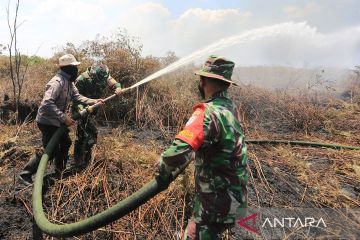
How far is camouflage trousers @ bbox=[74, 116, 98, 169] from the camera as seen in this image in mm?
4953

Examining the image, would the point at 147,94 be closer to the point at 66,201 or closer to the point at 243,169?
the point at 66,201

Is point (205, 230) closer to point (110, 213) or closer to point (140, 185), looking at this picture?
point (110, 213)

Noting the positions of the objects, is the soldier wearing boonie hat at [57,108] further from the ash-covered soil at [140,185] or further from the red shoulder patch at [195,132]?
the red shoulder patch at [195,132]

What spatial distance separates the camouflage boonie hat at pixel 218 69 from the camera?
8.32 feet

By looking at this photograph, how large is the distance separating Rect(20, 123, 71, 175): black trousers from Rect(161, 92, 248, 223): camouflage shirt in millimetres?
2704

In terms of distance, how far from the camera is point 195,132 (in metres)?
2.27

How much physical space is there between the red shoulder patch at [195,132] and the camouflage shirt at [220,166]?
0.04 feet

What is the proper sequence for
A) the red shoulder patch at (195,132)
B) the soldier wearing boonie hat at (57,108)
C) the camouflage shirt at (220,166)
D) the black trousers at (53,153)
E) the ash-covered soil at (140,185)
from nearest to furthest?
the red shoulder patch at (195,132)
the camouflage shirt at (220,166)
the ash-covered soil at (140,185)
the soldier wearing boonie hat at (57,108)
the black trousers at (53,153)

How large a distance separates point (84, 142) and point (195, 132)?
122 inches

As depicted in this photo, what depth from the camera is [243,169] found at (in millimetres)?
2584

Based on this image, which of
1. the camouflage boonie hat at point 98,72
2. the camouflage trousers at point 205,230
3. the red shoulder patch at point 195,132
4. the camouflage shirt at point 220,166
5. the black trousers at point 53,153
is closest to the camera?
the red shoulder patch at point 195,132

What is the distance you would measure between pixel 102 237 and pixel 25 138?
3.43 meters

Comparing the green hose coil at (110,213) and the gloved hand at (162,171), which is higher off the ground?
the gloved hand at (162,171)

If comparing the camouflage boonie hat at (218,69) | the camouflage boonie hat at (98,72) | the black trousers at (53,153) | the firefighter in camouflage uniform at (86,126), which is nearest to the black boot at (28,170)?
the black trousers at (53,153)
